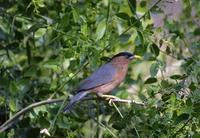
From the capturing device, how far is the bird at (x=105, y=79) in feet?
17.7

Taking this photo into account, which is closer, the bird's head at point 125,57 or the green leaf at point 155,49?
the green leaf at point 155,49

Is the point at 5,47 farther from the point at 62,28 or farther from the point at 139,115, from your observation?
the point at 139,115

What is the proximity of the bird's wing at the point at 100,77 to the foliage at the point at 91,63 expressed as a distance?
105 mm

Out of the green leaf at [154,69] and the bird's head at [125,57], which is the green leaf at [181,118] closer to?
the green leaf at [154,69]

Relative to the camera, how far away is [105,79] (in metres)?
5.80

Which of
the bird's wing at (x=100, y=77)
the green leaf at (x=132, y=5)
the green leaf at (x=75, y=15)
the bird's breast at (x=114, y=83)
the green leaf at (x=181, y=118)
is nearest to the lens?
the green leaf at (x=181, y=118)

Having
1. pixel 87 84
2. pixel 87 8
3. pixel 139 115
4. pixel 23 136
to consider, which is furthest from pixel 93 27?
pixel 139 115

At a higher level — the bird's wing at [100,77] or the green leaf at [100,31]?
the green leaf at [100,31]

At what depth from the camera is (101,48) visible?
5012mm

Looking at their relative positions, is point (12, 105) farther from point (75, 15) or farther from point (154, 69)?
point (154, 69)

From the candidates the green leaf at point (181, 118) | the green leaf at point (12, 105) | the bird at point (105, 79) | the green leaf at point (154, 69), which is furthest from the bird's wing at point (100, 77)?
the green leaf at point (181, 118)

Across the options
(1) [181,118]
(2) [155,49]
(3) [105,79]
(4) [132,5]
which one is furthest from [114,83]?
(1) [181,118]

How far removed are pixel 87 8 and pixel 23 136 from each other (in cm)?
109

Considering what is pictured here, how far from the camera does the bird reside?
539 centimetres
